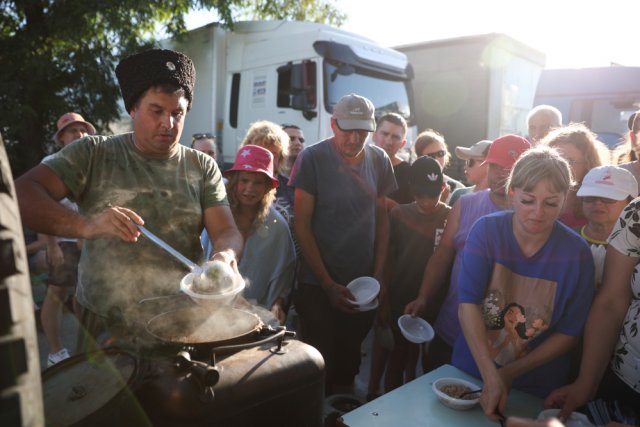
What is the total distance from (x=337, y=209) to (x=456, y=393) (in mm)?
1594

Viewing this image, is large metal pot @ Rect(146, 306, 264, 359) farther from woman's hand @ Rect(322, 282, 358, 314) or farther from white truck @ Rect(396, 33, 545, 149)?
white truck @ Rect(396, 33, 545, 149)

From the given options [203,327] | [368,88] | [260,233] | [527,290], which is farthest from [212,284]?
[368,88]

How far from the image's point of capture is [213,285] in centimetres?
167

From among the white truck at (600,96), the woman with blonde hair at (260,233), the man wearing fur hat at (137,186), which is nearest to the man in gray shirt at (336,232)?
the woman with blonde hair at (260,233)

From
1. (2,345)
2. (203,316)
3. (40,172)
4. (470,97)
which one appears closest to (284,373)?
(203,316)

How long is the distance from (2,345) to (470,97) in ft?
30.7

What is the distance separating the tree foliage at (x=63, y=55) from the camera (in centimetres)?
779

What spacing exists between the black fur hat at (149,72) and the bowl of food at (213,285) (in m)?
→ 0.78

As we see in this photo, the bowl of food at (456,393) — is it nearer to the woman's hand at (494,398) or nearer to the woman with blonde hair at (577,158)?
the woman's hand at (494,398)

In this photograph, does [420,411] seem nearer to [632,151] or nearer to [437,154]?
[632,151]

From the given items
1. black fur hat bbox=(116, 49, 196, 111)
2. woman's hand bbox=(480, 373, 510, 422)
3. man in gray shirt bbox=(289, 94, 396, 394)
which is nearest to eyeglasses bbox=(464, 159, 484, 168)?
man in gray shirt bbox=(289, 94, 396, 394)

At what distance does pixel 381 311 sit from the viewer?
3.33 m

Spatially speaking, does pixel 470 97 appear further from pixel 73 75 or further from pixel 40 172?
pixel 40 172

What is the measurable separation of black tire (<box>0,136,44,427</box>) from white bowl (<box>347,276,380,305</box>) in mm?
2190
